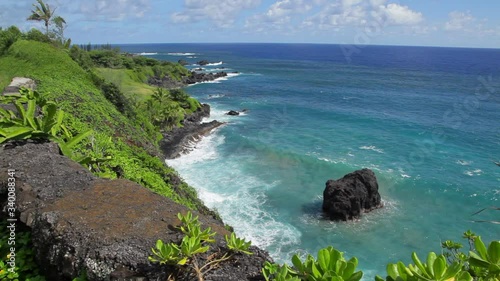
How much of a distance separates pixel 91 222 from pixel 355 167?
3152cm

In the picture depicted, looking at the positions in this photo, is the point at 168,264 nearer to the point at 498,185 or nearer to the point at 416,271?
the point at 416,271

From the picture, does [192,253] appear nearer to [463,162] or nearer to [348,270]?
[348,270]

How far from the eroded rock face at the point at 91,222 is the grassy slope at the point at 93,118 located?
466 cm

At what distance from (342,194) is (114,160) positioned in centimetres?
1728

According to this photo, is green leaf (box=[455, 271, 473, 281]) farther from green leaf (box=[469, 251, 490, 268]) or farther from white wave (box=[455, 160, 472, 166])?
white wave (box=[455, 160, 472, 166])

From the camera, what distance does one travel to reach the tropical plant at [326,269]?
3555 mm

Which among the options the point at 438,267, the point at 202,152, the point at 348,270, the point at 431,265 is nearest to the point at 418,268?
the point at 431,265

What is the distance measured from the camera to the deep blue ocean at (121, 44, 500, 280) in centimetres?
2369

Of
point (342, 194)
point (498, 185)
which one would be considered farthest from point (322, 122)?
point (342, 194)

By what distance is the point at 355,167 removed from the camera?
34.5 metres

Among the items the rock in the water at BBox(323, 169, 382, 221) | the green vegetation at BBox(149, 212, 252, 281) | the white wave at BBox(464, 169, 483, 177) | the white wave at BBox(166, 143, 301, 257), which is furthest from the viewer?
the white wave at BBox(464, 169, 483, 177)

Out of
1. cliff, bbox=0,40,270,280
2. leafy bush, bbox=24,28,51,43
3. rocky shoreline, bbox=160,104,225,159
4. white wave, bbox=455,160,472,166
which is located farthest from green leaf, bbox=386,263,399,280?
leafy bush, bbox=24,28,51,43

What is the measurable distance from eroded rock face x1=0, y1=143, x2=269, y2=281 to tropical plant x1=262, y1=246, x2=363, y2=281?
1.17 meters

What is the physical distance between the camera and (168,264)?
4816 mm
